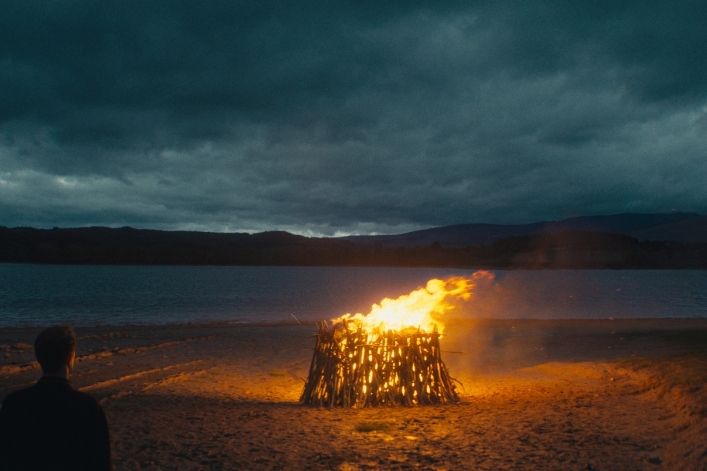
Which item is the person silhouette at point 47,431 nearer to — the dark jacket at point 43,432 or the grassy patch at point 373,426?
the dark jacket at point 43,432

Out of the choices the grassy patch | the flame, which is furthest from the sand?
the flame

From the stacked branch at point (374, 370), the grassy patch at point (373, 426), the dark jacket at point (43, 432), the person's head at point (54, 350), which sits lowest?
the grassy patch at point (373, 426)

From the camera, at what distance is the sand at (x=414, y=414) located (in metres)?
6.47

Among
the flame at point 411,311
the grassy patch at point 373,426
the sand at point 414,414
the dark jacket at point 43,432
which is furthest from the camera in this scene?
the flame at point 411,311

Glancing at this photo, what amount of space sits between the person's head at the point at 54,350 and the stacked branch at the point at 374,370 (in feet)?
21.3

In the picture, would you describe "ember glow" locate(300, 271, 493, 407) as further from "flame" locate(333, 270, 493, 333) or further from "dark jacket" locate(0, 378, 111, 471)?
"dark jacket" locate(0, 378, 111, 471)

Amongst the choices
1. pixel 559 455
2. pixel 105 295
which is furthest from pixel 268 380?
pixel 105 295

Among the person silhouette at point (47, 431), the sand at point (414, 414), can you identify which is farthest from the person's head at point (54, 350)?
the sand at point (414, 414)

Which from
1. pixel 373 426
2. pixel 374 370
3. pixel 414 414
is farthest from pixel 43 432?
pixel 374 370

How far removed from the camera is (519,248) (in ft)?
394

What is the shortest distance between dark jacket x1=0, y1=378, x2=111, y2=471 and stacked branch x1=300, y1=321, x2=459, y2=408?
654 cm

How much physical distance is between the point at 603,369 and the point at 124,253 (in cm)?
12720

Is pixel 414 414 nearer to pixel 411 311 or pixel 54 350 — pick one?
pixel 411 311

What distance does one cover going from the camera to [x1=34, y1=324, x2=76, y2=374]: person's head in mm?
Answer: 2943
